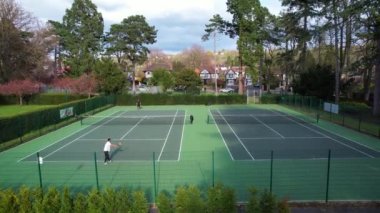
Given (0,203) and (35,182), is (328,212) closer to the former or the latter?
(0,203)

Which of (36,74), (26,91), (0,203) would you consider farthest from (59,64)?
(0,203)

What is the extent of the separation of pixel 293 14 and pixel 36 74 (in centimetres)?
4711

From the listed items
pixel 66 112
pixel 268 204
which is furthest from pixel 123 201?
pixel 66 112

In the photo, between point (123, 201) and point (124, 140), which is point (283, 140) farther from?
point (123, 201)

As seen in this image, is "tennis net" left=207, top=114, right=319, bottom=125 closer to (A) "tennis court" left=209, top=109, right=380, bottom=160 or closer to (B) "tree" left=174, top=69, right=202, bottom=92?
(A) "tennis court" left=209, top=109, right=380, bottom=160

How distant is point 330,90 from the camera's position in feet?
163

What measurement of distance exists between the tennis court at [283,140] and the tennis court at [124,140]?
12.6 feet

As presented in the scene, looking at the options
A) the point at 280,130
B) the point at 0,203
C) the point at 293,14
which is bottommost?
the point at 280,130

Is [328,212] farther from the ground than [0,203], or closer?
closer

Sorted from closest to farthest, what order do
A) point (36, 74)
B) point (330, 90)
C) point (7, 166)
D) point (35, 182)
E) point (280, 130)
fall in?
point (35, 182)
point (7, 166)
point (280, 130)
point (330, 90)
point (36, 74)

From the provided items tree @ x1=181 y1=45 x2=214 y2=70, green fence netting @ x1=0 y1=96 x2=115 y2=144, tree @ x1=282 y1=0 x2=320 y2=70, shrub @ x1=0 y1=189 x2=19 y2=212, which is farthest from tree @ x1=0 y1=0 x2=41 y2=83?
tree @ x1=181 y1=45 x2=214 y2=70

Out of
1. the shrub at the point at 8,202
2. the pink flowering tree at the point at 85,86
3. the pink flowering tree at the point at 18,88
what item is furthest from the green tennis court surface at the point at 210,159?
the pink flowering tree at the point at 18,88

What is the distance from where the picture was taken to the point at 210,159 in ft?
63.9

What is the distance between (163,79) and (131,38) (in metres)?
10.9
